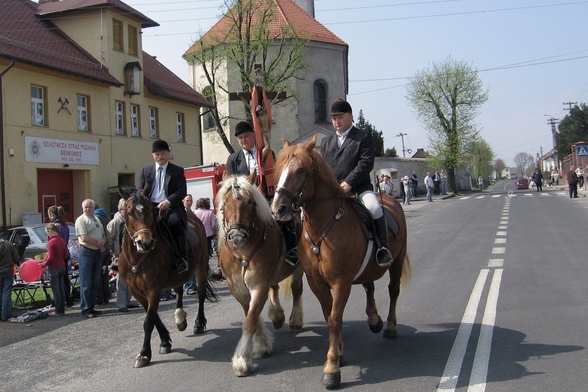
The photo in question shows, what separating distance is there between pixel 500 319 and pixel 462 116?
5677 centimetres

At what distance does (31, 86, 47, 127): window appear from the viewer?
80.6 feet

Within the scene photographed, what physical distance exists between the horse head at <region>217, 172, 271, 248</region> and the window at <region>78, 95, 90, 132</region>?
22989mm

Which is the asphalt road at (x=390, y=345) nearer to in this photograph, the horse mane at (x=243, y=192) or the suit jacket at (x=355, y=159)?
the horse mane at (x=243, y=192)

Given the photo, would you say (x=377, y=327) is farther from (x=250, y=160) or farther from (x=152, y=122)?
(x=152, y=122)

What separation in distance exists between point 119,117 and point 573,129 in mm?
61653

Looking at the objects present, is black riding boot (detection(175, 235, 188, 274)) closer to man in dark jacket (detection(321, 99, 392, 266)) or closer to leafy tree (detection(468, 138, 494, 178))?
man in dark jacket (detection(321, 99, 392, 266))

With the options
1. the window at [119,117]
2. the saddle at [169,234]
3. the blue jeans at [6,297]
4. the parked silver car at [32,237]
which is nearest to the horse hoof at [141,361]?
the saddle at [169,234]

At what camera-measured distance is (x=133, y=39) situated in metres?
31.8

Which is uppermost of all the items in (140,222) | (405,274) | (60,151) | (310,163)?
(60,151)

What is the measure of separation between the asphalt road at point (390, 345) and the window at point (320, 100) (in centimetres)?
3590

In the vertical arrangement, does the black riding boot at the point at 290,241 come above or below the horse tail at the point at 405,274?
above

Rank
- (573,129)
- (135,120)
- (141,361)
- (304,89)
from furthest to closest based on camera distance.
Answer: (573,129) < (304,89) < (135,120) < (141,361)

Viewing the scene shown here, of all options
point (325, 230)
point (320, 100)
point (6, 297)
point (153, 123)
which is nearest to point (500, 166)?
point (320, 100)

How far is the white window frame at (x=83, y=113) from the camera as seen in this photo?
1078 inches
